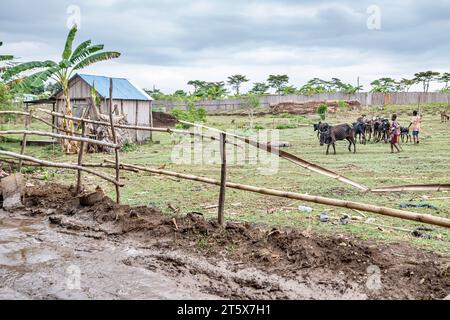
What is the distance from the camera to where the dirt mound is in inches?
1516

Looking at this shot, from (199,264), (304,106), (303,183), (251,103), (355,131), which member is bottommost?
(199,264)

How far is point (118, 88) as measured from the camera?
2075cm

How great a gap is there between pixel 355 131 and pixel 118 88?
10359mm

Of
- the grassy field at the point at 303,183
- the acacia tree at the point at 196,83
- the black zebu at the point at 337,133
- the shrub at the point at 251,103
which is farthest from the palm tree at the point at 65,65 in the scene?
the acacia tree at the point at 196,83

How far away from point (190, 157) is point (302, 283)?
36.4 ft

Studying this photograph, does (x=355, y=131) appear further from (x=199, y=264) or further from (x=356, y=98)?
(x=356, y=98)

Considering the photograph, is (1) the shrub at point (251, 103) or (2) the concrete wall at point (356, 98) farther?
(2) the concrete wall at point (356, 98)

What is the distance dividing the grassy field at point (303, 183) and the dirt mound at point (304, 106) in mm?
20510

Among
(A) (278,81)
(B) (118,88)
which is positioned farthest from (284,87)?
(B) (118,88)

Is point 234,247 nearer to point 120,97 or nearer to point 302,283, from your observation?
point 302,283

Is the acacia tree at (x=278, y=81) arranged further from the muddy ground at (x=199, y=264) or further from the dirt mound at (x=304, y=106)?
the muddy ground at (x=199, y=264)

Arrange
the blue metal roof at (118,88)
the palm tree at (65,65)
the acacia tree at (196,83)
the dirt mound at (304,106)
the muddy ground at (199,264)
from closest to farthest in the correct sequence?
1. the muddy ground at (199,264)
2. the palm tree at (65,65)
3. the blue metal roof at (118,88)
4. the dirt mound at (304,106)
5. the acacia tree at (196,83)

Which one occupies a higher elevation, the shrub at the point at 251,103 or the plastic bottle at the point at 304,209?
the shrub at the point at 251,103

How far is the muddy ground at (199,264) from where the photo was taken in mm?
4125
